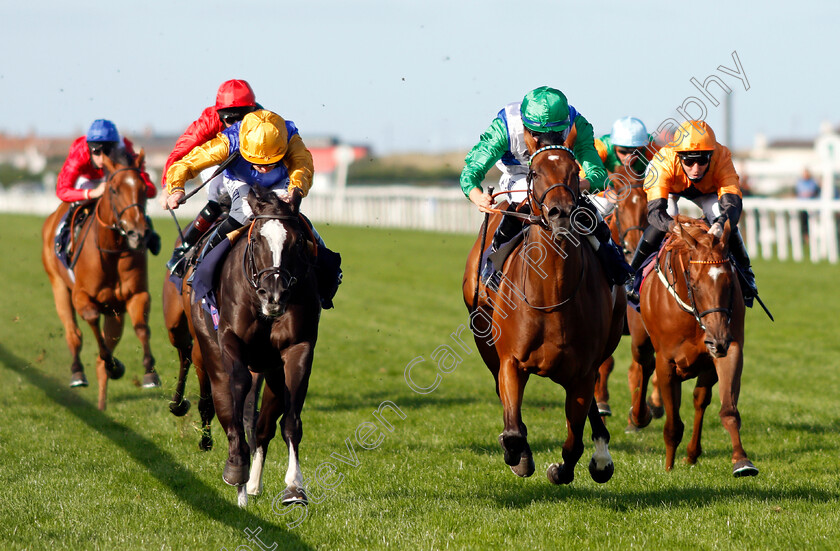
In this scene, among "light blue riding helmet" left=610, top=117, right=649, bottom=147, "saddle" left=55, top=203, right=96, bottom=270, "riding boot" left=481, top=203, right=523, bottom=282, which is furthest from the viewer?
"saddle" left=55, top=203, right=96, bottom=270

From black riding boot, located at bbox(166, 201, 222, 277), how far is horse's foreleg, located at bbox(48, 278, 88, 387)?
3.22 metres

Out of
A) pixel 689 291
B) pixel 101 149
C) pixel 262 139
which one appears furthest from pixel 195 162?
pixel 101 149

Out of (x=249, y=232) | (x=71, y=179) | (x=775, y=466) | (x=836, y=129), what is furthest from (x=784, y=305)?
(x=836, y=129)

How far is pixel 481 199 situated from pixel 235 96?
6.64ft

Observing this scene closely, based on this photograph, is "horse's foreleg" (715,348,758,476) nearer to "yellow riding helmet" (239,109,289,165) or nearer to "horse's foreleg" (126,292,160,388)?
"yellow riding helmet" (239,109,289,165)

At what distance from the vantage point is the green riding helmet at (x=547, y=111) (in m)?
5.50

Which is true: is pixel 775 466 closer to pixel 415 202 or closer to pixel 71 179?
pixel 71 179

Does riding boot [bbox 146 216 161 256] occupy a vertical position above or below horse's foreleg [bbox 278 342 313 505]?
above

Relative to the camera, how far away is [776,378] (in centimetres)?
1044

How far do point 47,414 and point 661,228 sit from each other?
5147 millimetres

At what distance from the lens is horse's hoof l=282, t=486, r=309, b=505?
5332 millimetres

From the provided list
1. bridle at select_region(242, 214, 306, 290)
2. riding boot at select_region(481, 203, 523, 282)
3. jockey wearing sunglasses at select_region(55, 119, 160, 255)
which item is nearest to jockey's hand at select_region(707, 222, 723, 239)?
riding boot at select_region(481, 203, 523, 282)

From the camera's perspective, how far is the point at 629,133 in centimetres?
844

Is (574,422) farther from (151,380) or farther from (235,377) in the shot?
(151,380)
